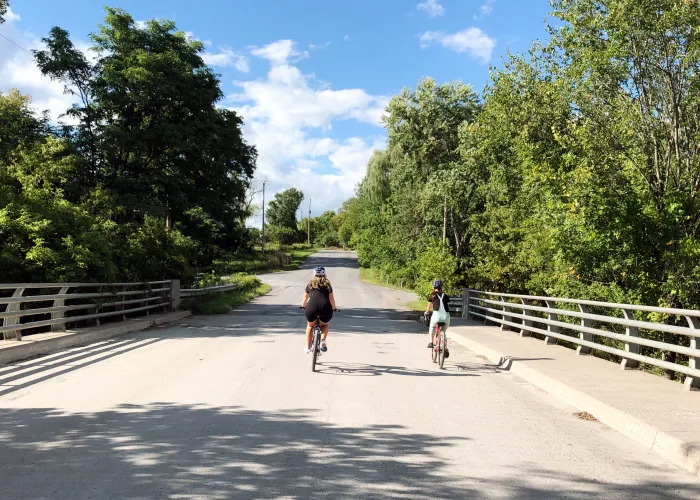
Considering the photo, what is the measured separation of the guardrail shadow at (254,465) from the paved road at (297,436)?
0.02 m

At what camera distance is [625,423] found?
602cm

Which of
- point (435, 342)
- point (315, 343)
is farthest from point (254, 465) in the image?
point (435, 342)

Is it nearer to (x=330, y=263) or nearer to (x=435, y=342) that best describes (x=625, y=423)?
(x=435, y=342)

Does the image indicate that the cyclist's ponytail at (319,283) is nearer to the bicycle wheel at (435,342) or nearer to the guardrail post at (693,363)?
the bicycle wheel at (435,342)

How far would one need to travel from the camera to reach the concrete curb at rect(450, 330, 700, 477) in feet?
16.1

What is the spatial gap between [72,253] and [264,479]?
10.6 m

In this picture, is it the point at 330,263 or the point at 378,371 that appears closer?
the point at 378,371

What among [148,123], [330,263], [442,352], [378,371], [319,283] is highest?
[148,123]

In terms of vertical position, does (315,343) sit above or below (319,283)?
below

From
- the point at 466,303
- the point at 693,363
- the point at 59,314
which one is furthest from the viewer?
the point at 466,303

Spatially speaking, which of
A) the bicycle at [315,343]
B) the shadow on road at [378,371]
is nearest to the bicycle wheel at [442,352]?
the shadow on road at [378,371]

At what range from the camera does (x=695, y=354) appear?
7.04m

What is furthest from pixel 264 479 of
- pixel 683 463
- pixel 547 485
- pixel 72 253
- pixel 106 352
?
pixel 72 253

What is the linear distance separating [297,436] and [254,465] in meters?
0.91
